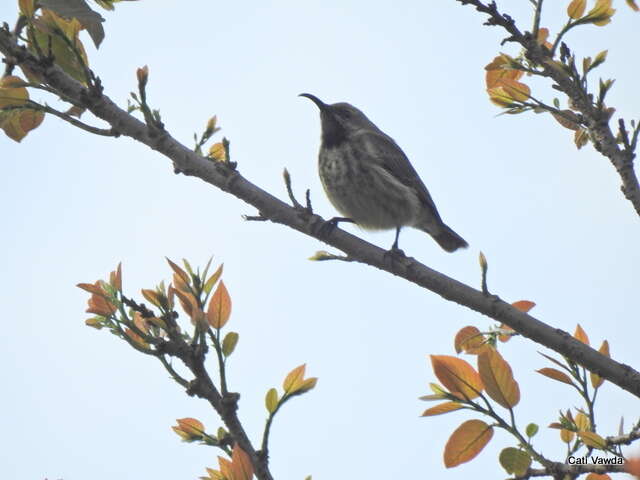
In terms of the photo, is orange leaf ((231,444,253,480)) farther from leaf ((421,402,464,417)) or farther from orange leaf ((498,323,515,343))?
orange leaf ((498,323,515,343))

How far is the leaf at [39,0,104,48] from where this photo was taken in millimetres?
2580

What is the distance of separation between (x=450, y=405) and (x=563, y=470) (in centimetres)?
40

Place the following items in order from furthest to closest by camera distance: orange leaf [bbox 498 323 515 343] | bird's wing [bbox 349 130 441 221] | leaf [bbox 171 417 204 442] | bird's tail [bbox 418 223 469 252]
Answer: bird's tail [bbox 418 223 469 252]
bird's wing [bbox 349 130 441 221]
orange leaf [bbox 498 323 515 343]
leaf [bbox 171 417 204 442]

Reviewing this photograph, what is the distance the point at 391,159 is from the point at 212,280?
4.31 m

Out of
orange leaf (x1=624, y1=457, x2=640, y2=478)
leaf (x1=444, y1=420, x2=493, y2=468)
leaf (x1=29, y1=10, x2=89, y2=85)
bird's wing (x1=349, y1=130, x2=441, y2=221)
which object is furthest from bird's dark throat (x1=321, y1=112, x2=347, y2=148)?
orange leaf (x1=624, y1=457, x2=640, y2=478)

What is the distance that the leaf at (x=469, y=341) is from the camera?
329cm

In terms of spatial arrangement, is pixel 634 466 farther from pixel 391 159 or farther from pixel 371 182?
pixel 391 159

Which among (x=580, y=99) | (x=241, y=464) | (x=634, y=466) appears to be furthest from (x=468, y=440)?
(x=580, y=99)

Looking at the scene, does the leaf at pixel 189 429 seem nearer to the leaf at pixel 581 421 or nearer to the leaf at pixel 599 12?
the leaf at pixel 581 421

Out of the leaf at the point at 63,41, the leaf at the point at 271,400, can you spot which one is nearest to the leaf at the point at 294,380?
the leaf at the point at 271,400

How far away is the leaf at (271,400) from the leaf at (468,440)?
0.57 meters

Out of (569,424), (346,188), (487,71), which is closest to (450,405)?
(569,424)

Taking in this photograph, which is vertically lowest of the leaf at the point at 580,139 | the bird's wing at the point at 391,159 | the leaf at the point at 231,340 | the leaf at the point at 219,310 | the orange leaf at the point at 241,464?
the orange leaf at the point at 241,464

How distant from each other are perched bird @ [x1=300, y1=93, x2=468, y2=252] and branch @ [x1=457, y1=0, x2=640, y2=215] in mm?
2662
